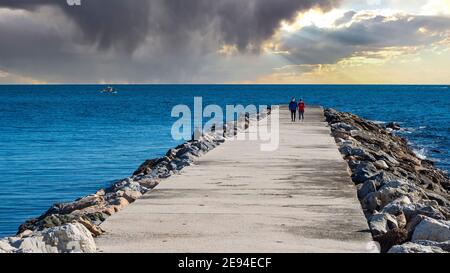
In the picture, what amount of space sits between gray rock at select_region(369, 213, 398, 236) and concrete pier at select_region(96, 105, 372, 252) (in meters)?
0.10

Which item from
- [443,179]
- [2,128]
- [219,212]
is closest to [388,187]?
[219,212]

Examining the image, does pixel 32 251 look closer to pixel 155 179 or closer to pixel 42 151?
pixel 155 179

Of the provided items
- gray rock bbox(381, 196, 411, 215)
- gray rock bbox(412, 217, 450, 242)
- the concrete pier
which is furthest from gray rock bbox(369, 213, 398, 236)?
gray rock bbox(381, 196, 411, 215)

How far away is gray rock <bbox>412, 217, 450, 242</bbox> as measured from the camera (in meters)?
6.78

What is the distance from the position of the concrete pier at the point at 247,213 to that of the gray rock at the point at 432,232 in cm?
47

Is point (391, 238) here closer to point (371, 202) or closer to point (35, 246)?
point (371, 202)

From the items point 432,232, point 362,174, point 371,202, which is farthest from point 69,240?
point 362,174

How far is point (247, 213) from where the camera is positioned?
7809 mm

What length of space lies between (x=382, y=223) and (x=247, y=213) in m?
1.43

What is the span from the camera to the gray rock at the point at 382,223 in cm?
706

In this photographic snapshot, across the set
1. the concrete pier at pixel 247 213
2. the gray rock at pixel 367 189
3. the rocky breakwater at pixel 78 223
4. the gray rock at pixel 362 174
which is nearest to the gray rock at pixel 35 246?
the rocky breakwater at pixel 78 223

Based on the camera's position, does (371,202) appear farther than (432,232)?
Yes

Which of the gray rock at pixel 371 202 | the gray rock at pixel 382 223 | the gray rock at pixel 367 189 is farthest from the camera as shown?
the gray rock at pixel 367 189

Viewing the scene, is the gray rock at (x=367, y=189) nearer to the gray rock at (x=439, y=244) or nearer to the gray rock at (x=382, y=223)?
the gray rock at (x=382, y=223)
